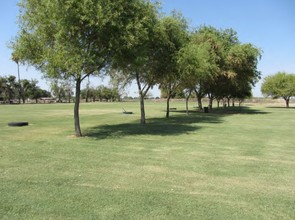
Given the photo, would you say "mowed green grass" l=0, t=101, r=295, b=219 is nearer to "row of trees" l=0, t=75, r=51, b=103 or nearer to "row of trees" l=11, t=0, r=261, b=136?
"row of trees" l=11, t=0, r=261, b=136

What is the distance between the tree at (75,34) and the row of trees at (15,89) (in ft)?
336

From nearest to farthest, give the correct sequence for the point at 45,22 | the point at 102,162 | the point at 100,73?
the point at 102,162 < the point at 45,22 < the point at 100,73

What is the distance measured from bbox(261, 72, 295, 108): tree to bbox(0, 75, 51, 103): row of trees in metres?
74.1

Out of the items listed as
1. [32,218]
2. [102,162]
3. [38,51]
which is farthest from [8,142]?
[32,218]

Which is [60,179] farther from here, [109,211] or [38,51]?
[38,51]

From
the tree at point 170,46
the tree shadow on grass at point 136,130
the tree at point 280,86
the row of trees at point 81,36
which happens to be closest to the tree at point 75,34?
the row of trees at point 81,36

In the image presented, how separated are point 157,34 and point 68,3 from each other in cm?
784

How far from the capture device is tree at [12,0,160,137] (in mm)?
15219

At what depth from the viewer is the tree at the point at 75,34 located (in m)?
15.2

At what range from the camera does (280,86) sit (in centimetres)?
7862

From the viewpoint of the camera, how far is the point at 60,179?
8.09 meters

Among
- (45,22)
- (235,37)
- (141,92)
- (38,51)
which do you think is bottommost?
(141,92)

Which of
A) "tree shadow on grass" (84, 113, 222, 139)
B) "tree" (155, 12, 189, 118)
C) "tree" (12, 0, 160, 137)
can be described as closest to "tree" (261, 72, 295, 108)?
"tree" (155, 12, 189, 118)

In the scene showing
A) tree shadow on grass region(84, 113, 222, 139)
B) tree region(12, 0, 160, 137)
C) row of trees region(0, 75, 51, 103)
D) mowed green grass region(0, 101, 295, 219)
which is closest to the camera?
mowed green grass region(0, 101, 295, 219)
